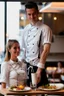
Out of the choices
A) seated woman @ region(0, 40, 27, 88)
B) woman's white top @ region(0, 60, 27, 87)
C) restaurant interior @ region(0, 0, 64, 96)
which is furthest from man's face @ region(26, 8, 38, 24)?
restaurant interior @ region(0, 0, 64, 96)

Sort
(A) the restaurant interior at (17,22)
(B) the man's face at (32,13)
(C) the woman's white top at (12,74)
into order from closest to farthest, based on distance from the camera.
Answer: (C) the woman's white top at (12,74)
(B) the man's face at (32,13)
(A) the restaurant interior at (17,22)

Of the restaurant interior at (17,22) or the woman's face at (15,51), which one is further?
the restaurant interior at (17,22)

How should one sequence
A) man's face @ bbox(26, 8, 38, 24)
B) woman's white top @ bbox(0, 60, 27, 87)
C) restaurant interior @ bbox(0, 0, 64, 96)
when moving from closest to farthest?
woman's white top @ bbox(0, 60, 27, 87) < man's face @ bbox(26, 8, 38, 24) < restaurant interior @ bbox(0, 0, 64, 96)

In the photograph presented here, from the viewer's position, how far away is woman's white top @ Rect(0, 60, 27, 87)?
116 inches

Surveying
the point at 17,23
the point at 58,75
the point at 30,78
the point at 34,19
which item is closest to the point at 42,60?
the point at 30,78

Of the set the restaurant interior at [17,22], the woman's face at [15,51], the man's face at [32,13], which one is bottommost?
the restaurant interior at [17,22]

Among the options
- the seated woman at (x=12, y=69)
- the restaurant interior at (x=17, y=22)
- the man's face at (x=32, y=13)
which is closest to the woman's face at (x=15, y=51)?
the seated woman at (x=12, y=69)

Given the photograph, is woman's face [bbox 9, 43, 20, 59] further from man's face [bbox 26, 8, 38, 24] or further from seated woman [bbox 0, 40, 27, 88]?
man's face [bbox 26, 8, 38, 24]

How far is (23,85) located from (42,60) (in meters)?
0.33

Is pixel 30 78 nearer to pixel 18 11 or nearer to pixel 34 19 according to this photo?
pixel 34 19

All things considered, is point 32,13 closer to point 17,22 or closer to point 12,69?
point 12,69

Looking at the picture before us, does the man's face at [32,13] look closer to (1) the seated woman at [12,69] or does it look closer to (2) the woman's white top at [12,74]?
(1) the seated woman at [12,69]

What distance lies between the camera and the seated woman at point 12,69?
2.95m

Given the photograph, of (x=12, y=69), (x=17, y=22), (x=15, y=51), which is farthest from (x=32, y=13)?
(x=17, y=22)
